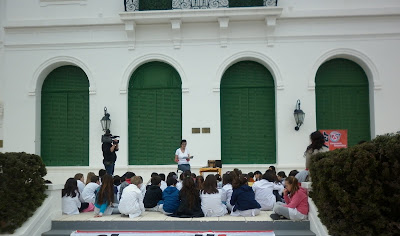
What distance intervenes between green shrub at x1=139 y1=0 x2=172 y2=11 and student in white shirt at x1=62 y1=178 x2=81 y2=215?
8945mm

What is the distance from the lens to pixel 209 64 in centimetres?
1745

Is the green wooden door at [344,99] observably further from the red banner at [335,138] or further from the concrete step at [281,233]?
the concrete step at [281,233]

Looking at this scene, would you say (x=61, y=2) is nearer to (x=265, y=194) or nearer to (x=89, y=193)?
(x=89, y=193)

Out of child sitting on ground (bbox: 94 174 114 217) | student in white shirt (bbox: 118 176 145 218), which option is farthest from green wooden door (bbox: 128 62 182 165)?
student in white shirt (bbox: 118 176 145 218)

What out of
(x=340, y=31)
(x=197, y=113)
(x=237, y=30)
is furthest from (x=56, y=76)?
(x=340, y=31)

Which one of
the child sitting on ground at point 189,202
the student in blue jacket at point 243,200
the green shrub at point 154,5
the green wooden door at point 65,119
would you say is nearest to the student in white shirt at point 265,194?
the student in blue jacket at point 243,200

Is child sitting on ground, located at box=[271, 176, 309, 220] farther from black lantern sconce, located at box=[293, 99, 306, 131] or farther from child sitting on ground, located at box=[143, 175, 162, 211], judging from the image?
black lantern sconce, located at box=[293, 99, 306, 131]

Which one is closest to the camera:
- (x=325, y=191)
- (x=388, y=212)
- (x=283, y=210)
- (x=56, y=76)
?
(x=388, y=212)

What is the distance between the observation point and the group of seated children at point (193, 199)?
9672 millimetres

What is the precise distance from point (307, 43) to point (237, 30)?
282cm

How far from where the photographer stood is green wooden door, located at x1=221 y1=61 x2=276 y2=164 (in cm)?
1752

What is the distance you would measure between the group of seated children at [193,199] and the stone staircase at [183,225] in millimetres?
277

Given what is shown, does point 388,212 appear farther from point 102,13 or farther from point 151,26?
point 102,13

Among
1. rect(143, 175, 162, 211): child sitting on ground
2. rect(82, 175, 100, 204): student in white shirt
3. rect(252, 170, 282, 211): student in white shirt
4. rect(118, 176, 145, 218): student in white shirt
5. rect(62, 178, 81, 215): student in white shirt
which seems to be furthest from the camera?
Answer: rect(82, 175, 100, 204): student in white shirt
